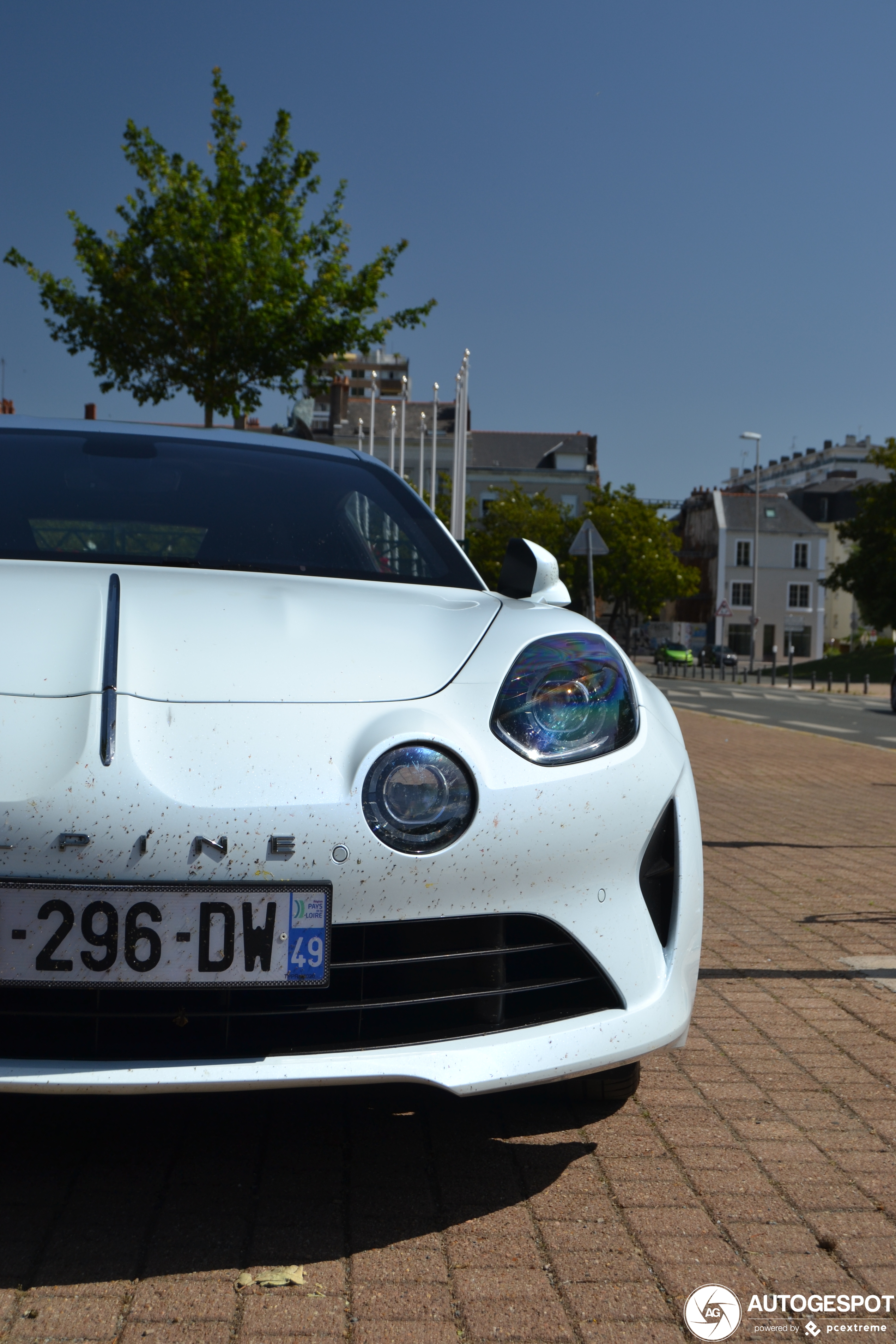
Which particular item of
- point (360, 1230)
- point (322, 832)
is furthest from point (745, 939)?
point (322, 832)

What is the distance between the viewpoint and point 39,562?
7.75 ft

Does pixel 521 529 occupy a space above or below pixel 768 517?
below

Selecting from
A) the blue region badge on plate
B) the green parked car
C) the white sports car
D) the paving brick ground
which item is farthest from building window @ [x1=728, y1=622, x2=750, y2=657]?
the blue region badge on plate

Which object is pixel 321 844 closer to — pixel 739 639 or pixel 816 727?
pixel 816 727

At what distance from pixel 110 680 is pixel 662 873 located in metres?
0.98

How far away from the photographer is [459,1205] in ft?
6.95

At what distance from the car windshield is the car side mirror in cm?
8

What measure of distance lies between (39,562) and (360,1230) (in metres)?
1.31

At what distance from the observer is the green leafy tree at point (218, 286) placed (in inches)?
600

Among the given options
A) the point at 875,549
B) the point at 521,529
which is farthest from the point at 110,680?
the point at 521,529

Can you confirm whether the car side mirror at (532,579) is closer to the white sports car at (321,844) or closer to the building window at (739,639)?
the white sports car at (321,844)

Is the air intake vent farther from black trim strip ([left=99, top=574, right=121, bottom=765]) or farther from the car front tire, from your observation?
black trim strip ([left=99, top=574, right=121, bottom=765])

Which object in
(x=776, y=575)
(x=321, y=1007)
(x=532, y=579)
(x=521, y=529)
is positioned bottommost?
(x=321, y=1007)

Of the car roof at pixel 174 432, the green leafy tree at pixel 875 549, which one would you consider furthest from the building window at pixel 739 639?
the car roof at pixel 174 432
